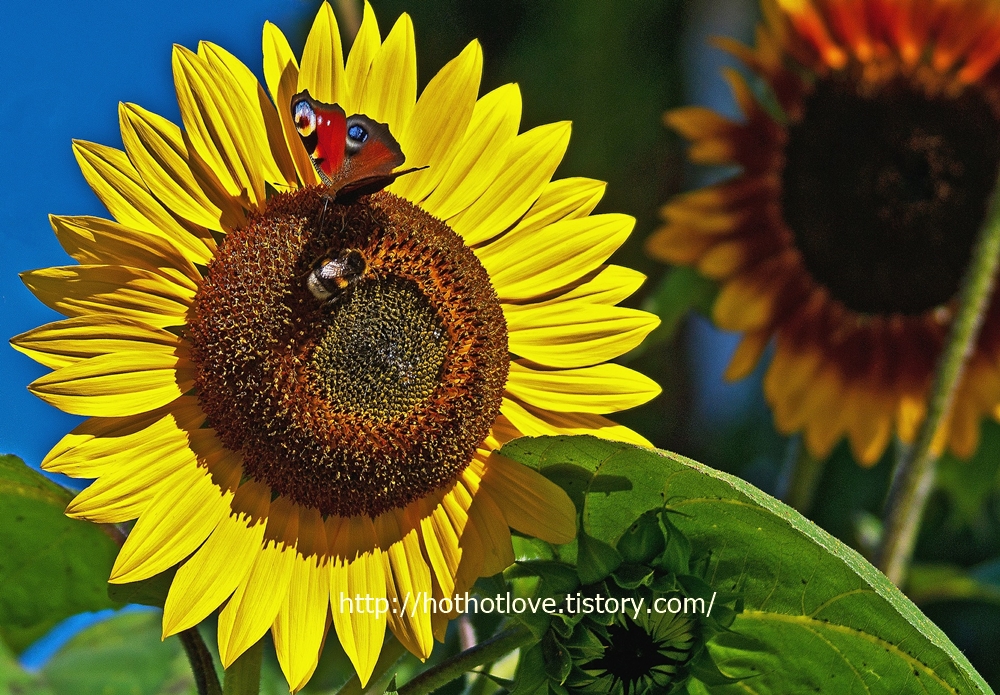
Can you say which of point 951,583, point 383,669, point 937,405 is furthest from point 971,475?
point 383,669

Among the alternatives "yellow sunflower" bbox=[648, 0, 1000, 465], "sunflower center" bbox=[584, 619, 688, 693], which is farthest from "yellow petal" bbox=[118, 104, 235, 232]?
"yellow sunflower" bbox=[648, 0, 1000, 465]

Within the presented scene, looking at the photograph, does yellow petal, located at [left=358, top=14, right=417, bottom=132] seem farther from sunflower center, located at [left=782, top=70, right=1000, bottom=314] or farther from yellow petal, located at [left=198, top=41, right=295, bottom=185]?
sunflower center, located at [left=782, top=70, right=1000, bottom=314]

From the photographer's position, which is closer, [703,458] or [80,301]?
[80,301]

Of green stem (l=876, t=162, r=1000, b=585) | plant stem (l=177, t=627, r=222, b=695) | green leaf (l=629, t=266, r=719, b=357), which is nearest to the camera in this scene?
plant stem (l=177, t=627, r=222, b=695)

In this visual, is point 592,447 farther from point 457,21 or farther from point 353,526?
point 457,21

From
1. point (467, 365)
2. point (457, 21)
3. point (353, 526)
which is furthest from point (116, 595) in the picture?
point (457, 21)

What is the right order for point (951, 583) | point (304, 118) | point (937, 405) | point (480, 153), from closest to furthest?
point (304, 118) → point (480, 153) → point (937, 405) → point (951, 583)

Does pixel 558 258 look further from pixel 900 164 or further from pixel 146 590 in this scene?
pixel 900 164
